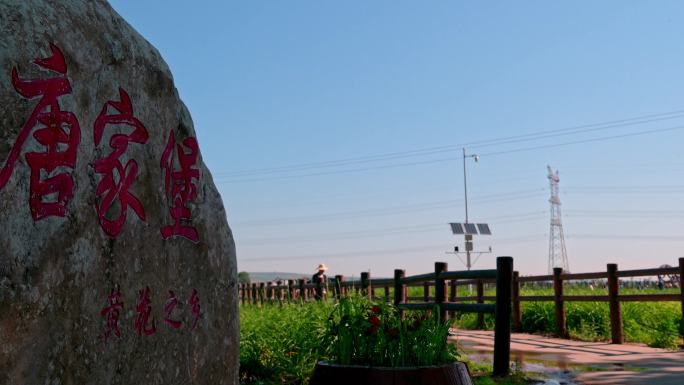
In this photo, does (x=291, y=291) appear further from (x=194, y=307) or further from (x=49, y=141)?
(x=49, y=141)

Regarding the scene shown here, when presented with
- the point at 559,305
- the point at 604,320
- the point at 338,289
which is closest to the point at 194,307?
the point at 338,289

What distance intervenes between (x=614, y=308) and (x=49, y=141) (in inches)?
389

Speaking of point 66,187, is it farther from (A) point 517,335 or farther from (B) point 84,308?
(A) point 517,335

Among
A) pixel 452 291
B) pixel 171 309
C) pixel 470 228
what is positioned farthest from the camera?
pixel 470 228

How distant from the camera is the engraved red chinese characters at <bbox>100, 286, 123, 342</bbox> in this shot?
10.7 feet

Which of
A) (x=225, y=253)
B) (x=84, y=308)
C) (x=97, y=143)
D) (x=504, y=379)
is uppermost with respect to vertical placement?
(x=97, y=143)

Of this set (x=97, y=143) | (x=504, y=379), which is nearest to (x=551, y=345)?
(x=504, y=379)

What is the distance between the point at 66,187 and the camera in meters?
3.06

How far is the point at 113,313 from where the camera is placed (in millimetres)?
3289

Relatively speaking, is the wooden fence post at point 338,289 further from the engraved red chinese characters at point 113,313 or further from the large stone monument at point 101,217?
the engraved red chinese characters at point 113,313

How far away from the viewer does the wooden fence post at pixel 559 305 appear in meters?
12.2

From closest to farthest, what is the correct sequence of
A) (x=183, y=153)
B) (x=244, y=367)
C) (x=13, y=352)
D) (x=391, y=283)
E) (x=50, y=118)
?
1. (x=13, y=352)
2. (x=50, y=118)
3. (x=183, y=153)
4. (x=244, y=367)
5. (x=391, y=283)

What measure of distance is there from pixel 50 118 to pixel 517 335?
1075cm

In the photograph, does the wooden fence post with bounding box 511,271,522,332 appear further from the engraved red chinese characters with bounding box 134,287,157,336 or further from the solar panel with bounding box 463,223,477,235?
the solar panel with bounding box 463,223,477,235
